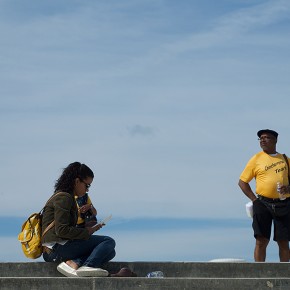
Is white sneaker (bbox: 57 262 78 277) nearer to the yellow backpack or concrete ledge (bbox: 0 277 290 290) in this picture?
the yellow backpack

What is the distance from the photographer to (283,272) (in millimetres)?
13500

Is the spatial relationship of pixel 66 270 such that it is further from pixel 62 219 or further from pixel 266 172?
pixel 266 172

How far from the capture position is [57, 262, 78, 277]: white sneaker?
1247 centimetres

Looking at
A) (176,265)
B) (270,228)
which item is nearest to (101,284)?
(176,265)

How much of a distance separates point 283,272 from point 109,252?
2.54 meters

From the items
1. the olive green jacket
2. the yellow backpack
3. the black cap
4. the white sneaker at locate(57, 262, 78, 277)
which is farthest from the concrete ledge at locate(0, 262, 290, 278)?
the black cap

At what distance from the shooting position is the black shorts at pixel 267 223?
1490 centimetres

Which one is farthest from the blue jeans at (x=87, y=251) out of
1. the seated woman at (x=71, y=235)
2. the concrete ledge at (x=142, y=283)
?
the concrete ledge at (x=142, y=283)

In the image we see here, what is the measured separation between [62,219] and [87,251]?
2.26ft

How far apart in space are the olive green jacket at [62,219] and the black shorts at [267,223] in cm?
343

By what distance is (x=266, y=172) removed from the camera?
1503 cm

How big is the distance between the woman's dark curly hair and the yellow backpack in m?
0.52

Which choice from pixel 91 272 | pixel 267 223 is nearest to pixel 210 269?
pixel 267 223

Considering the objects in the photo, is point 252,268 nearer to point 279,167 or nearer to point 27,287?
point 279,167
